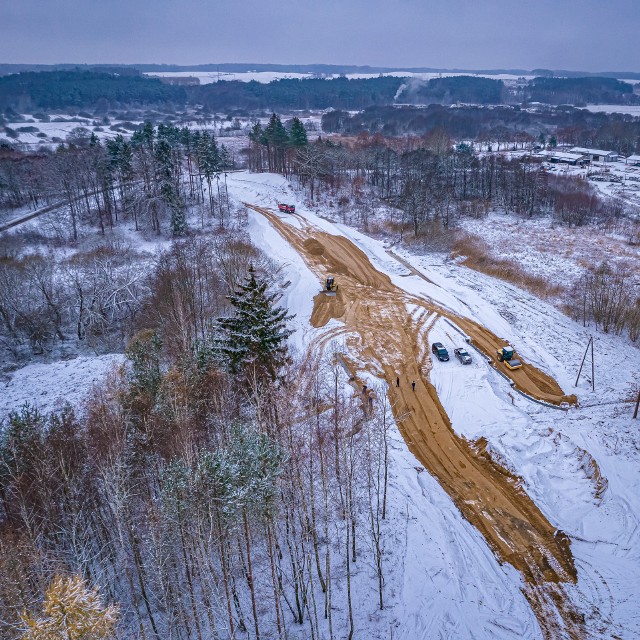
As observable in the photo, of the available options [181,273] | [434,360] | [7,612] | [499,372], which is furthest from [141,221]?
[7,612]

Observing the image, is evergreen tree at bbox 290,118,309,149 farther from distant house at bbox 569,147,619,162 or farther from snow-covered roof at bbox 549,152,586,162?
distant house at bbox 569,147,619,162

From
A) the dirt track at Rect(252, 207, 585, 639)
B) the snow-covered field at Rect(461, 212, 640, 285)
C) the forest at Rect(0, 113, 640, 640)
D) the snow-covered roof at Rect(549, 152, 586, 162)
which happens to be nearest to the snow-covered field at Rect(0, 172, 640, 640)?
the dirt track at Rect(252, 207, 585, 639)

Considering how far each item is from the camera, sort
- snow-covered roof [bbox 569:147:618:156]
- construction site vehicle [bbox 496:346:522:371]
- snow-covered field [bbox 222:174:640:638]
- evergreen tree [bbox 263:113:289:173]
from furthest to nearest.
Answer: snow-covered roof [bbox 569:147:618:156] → evergreen tree [bbox 263:113:289:173] → construction site vehicle [bbox 496:346:522:371] → snow-covered field [bbox 222:174:640:638]

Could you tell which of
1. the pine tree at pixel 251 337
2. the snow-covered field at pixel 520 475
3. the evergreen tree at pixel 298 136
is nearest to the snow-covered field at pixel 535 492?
the snow-covered field at pixel 520 475

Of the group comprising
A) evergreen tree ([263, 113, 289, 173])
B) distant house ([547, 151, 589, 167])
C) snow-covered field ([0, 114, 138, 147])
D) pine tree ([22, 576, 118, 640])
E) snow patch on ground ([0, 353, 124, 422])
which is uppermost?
snow-covered field ([0, 114, 138, 147])

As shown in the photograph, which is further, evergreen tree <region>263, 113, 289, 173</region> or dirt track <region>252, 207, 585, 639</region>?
evergreen tree <region>263, 113, 289, 173</region>

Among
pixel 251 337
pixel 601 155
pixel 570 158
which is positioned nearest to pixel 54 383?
pixel 251 337

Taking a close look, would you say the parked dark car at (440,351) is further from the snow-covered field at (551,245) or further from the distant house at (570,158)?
the distant house at (570,158)

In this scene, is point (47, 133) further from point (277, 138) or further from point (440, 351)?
point (440, 351)
